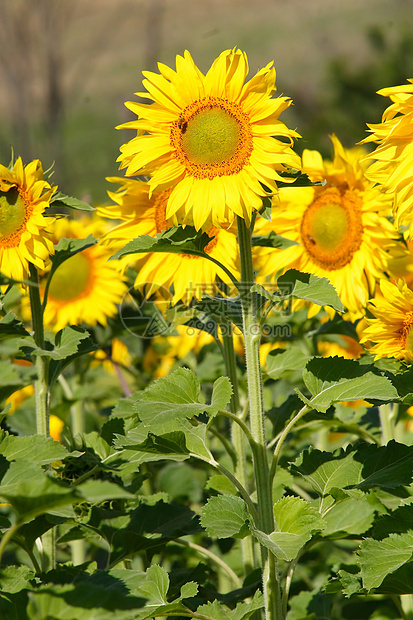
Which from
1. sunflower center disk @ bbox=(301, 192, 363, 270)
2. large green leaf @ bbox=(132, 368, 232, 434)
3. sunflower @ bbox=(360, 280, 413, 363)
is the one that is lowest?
large green leaf @ bbox=(132, 368, 232, 434)

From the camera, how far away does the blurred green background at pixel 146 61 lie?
12414 mm

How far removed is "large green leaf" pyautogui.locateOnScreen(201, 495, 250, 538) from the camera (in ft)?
4.81

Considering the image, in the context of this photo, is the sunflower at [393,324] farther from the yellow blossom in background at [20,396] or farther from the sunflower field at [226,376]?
the yellow blossom in background at [20,396]

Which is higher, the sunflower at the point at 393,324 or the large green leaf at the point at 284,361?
the sunflower at the point at 393,324

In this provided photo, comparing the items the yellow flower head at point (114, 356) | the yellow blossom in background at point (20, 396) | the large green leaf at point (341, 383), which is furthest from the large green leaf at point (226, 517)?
the yellow blossom in background at point (20, 396)

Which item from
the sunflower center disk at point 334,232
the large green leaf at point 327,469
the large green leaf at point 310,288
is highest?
the sunflower center disk at point 334,232

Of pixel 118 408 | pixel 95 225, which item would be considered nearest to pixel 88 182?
pixel 95 225

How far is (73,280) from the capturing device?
308cm

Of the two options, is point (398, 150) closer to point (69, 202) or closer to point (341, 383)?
point (341, 383)

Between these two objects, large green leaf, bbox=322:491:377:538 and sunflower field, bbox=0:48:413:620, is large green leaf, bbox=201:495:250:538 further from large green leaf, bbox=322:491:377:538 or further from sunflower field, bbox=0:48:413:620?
large green leaf, bbox=322:491:377:538

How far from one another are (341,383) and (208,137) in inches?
27.5

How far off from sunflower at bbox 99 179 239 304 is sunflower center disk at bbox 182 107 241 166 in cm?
29

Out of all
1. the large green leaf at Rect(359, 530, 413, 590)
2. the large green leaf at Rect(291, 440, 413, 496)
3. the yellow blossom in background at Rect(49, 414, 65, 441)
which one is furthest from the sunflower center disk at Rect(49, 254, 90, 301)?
the large green leaf at Rect(359, 530, 413, 590)

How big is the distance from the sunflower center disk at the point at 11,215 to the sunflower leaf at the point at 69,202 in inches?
3.4
